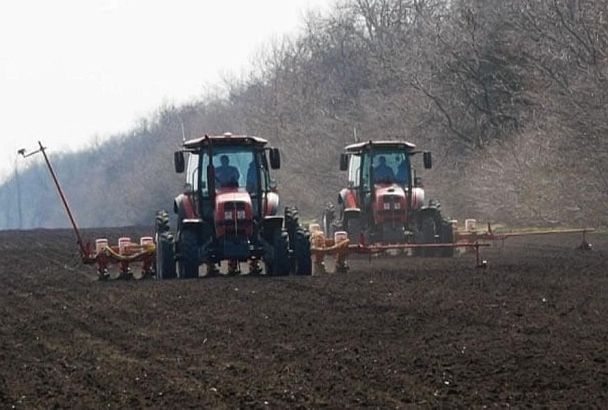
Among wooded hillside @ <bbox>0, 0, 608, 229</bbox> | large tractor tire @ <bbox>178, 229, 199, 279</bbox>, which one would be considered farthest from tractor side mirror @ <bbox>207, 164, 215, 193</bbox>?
wooded hillside @ <bbox>0, 0, 608, 229</bbox>

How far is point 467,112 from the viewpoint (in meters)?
51.7

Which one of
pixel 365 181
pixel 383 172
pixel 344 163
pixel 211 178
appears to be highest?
pixel 344 163

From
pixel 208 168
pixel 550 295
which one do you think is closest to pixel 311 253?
Result: pixel 208 168

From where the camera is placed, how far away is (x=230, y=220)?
2388 cm

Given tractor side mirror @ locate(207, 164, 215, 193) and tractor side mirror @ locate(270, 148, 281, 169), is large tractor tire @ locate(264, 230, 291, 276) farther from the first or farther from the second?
tractor side mirror @ locate(207, 164, 215, 193)

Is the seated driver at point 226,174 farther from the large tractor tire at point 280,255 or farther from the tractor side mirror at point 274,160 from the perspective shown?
the large tractor tire at point 280,255

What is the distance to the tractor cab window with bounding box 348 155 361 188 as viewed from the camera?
103ft

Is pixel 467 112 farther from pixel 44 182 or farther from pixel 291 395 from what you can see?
pixel 44 182

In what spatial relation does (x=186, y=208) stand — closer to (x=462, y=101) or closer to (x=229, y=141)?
(x=229, y=141)

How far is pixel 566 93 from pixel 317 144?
25.2 m

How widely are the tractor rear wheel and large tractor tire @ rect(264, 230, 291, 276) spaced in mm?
1525

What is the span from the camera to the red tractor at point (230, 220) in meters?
23.9

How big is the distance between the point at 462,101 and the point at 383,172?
2127 cm

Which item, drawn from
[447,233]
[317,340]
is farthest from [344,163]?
[317,340]
